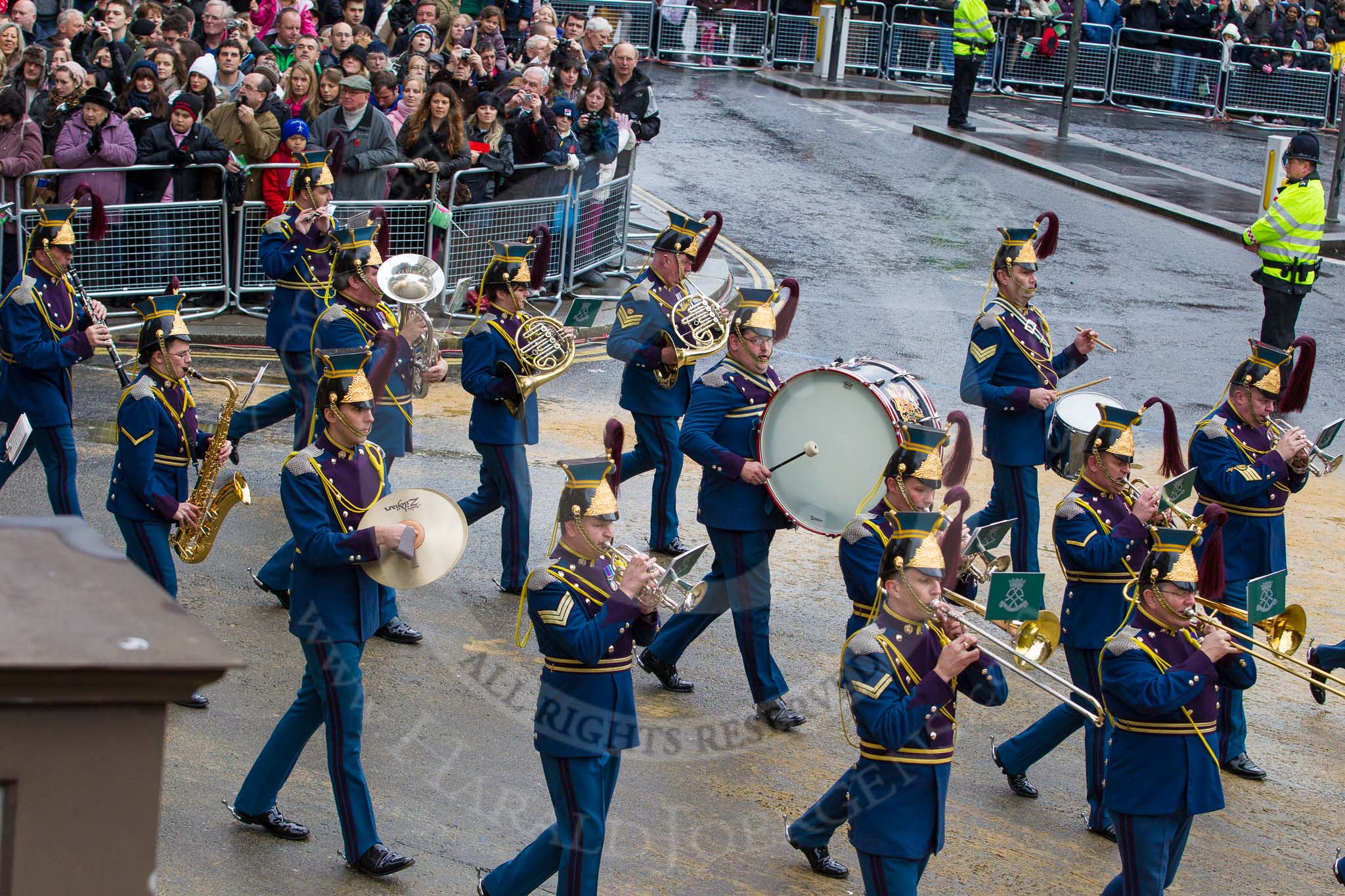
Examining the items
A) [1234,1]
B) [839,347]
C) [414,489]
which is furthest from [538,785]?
[1234,1]

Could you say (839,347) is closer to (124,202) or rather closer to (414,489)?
(124,202)

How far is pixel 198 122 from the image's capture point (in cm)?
1381

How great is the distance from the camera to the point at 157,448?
796 centimetres

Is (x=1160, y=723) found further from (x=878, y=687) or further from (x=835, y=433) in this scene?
(x=835, y=433)

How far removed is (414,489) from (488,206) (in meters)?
8.64

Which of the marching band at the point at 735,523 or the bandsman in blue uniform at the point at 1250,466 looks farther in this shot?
the bandsman in blue uniform at the point at 1250,466

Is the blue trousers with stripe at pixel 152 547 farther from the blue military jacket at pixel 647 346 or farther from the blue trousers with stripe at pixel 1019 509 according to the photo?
the blue trousers with stripe at pixel 1019 509

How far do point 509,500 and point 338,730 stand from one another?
3.06 metres

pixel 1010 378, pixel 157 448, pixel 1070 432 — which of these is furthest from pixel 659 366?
pixel 157 448

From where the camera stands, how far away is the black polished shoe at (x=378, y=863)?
6484mm

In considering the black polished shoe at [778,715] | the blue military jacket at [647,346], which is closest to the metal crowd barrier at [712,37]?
the blue military jacket at [647,346]

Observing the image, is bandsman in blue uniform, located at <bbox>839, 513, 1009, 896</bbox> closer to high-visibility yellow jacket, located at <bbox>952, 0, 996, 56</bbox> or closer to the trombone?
the trombone

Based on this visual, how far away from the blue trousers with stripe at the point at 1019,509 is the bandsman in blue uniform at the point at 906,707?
3.63 metres

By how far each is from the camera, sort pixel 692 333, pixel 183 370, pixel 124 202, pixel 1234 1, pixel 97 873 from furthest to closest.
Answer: pixel 1234 1 < pixel 124 202 < pixel 692 333 < pixel 183 370 < pixel 97 873
